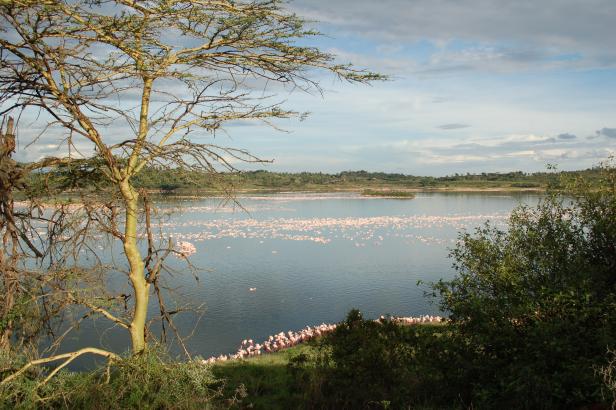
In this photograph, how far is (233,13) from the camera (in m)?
4.98

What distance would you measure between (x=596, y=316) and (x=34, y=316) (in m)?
6.57

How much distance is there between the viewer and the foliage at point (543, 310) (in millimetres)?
5711

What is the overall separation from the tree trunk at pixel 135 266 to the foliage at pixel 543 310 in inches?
161

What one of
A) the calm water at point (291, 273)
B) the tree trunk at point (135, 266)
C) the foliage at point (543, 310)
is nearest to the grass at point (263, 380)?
the calm water at point (291, 273)

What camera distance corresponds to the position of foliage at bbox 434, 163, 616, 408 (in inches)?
225

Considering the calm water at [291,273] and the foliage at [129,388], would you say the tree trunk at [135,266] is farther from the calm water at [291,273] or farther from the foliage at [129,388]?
the calm water at [291,273]

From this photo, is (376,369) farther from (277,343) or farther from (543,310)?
(277,343)

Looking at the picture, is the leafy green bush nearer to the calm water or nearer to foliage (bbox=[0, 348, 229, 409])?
the calm water

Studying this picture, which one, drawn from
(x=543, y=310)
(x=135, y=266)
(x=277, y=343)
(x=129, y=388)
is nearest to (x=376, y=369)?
(x=543, y=310)

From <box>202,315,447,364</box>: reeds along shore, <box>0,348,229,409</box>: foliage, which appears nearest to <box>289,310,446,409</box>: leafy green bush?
<box>0,348,229,409</box>: foliage

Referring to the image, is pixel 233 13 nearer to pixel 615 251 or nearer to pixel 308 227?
pixel 615 251

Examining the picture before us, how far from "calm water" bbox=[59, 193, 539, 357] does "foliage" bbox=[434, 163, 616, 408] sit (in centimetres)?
377

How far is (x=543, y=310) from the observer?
6523 mm

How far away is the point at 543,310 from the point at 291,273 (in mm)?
16580
